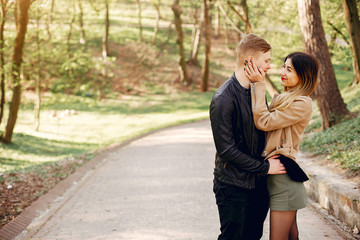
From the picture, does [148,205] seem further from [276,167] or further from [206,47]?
[206,47]

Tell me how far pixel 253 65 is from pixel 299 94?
0.50m

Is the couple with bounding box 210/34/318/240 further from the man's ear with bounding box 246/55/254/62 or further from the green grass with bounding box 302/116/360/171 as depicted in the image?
the green grass with bounding box 302/116/360/171

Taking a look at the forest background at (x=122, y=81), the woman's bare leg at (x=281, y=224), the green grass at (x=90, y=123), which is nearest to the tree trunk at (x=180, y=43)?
the forest background at (x=122, y=81)

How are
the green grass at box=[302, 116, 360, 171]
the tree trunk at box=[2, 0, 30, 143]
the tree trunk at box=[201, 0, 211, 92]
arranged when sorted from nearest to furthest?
the green grass at box=[302, 116, 360, 171], the tree trunk at box=[2, 0, 30, 143], the tree trunk at box=[201, 0, 211, 92]

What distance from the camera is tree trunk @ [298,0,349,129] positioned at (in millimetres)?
11219

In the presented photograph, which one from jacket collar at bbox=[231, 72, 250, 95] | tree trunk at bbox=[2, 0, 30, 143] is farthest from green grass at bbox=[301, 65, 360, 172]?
tree trunk at bbox=[2, 0, 30, 143]

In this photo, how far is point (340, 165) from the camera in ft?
25.4

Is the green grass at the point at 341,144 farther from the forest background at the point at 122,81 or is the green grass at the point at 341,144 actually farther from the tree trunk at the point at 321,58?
the tree trunk at the point at 321,58

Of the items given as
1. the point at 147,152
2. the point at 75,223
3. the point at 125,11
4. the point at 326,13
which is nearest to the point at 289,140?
the point at 75,223

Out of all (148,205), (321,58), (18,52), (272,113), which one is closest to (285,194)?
(272,113)

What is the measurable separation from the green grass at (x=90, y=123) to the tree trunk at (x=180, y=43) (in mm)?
2500

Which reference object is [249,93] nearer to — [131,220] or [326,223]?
[326,223]

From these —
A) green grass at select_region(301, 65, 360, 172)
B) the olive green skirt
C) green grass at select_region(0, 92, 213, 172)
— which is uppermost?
the olive green skirt

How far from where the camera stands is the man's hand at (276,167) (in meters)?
3.29
